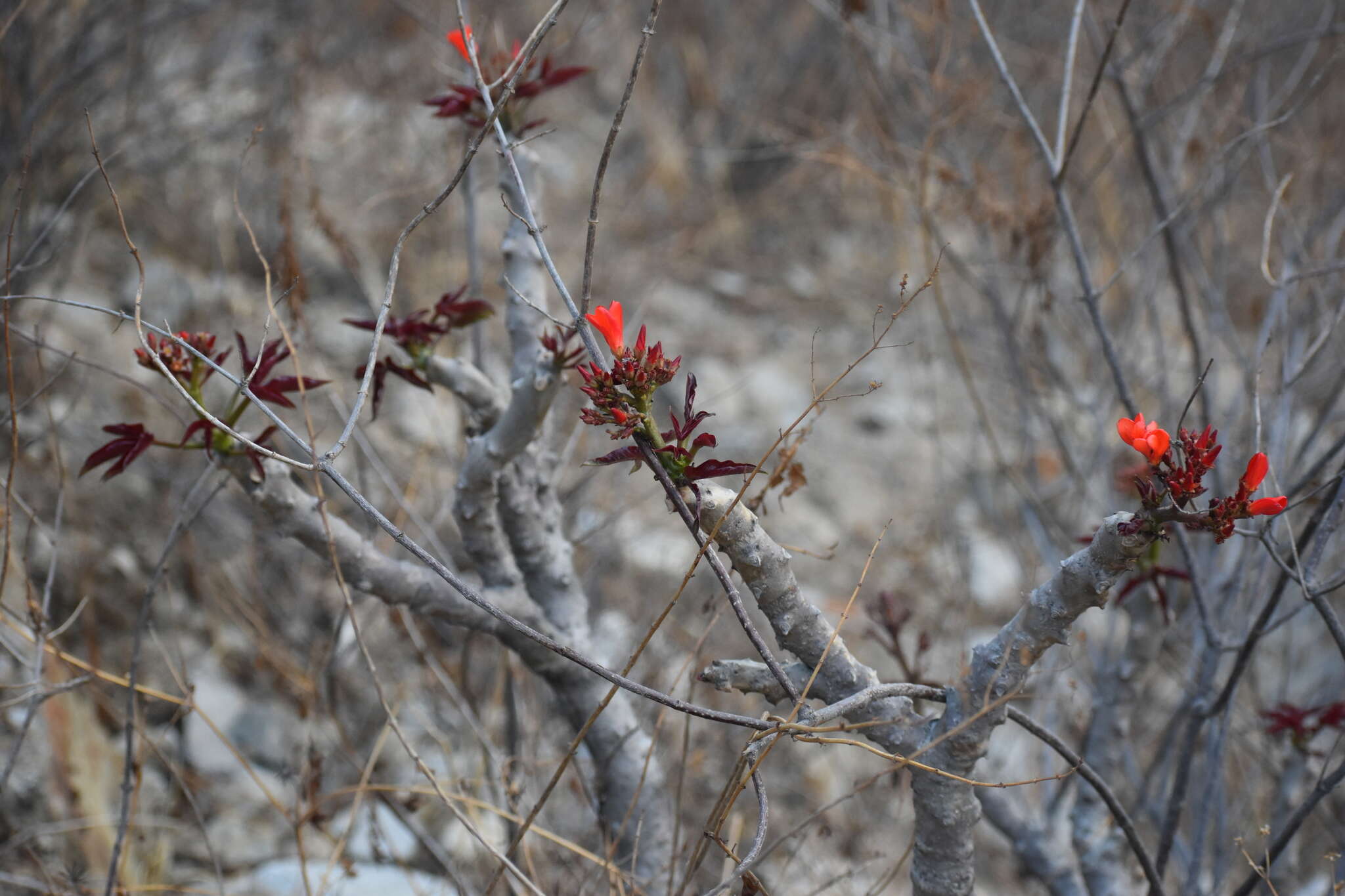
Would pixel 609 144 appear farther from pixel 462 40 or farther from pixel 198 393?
pixel 198 393

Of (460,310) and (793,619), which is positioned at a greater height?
(460,310)

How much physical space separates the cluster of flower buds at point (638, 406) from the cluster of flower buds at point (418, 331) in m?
0.37

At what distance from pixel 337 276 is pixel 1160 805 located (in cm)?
346

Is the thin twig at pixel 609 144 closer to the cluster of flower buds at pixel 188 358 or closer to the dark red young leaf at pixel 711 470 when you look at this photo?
the dark red young leaf at pixel 711 470

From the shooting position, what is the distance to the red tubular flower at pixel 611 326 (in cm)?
89

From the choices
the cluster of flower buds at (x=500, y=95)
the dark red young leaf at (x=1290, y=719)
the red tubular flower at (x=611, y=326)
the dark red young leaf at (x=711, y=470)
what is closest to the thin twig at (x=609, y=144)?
the red tubular flower at (x=611, y=326)

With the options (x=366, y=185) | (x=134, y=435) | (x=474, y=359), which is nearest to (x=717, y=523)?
A: (x=134, y=435)

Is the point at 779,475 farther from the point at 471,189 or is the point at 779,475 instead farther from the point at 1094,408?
the point at 1094,408

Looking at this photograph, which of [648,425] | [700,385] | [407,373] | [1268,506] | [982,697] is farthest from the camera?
[700,385]

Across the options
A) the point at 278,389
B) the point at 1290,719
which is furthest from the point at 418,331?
the point at 1290,719

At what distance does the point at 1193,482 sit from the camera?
2.65 ft

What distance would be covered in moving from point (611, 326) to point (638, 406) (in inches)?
3.4

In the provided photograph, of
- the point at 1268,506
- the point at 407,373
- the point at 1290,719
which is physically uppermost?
the point at 1290,719

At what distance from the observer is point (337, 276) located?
12.3 feet
